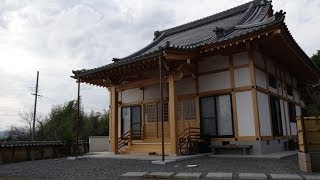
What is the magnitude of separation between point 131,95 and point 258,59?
6.00 m

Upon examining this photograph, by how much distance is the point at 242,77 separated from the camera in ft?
35.0

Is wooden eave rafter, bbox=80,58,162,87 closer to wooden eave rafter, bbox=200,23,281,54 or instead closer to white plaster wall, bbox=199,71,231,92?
wooden eave rafter, bbox=200,23,281,54

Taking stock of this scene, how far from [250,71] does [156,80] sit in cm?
351

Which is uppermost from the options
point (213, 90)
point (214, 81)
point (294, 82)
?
point (294, 82)

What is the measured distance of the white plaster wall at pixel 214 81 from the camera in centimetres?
1102

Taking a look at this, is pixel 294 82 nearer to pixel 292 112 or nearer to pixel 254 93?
pixel 292 112

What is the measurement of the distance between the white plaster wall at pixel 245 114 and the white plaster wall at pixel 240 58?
1110mm

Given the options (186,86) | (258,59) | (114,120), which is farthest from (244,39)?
(114,120)

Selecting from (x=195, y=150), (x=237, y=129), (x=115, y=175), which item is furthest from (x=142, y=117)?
(x=115, y=175)

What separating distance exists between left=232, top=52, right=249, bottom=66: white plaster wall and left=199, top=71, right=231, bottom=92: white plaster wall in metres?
0.49

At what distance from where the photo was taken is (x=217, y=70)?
11273 mm

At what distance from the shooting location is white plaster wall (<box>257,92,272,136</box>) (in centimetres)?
1055

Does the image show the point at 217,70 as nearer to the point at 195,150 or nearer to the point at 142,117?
the point at 195,150

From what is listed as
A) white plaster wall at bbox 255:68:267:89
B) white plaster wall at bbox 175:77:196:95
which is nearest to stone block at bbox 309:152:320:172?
white plaster wall at bbox 255:68:267:89
